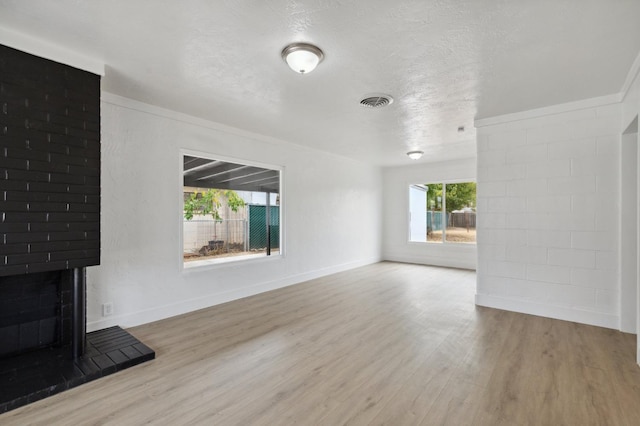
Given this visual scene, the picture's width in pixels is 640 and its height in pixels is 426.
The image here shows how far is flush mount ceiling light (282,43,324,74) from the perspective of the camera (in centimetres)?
239

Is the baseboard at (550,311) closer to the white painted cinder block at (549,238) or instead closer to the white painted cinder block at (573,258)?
the white painted cinder block at (573,258)

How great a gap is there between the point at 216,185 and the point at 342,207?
3159 millimetres

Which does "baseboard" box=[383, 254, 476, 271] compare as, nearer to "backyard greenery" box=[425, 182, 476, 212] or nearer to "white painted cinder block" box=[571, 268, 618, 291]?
"backyard greenery" box=[425, 182, 476, 212]

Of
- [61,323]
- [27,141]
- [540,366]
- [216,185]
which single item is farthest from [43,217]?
[540,366]

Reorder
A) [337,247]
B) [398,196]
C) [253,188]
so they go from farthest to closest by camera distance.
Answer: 1. [398,196]
2. [337,247]
3. [253,188]

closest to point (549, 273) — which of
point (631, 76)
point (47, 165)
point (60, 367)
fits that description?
point (631, 76)

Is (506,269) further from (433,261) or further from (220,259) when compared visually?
(220,259)

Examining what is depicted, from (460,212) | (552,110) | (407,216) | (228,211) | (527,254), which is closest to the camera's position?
(552,110)

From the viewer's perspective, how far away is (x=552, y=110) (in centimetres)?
380

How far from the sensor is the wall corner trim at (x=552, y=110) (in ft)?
11.4

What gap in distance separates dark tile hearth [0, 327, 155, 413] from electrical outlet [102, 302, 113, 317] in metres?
0.29

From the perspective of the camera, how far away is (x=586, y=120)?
364 centimetres

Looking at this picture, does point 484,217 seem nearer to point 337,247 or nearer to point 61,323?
point 337,247

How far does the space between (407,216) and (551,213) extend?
14.0 ft
